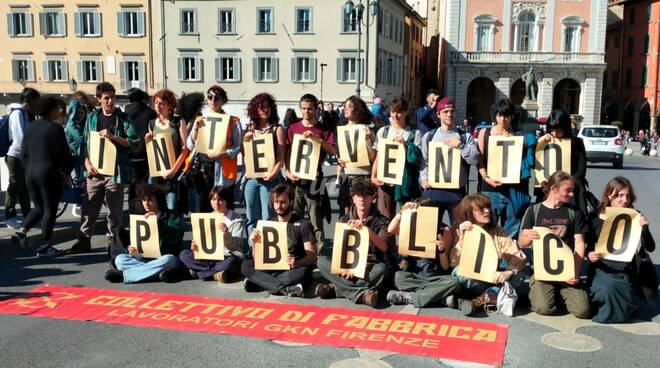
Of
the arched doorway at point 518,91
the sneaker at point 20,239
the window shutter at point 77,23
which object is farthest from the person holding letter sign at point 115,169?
the arched doorway at point 518,91

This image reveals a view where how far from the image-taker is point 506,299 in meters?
5.64

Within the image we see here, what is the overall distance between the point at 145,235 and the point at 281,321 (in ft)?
7.01

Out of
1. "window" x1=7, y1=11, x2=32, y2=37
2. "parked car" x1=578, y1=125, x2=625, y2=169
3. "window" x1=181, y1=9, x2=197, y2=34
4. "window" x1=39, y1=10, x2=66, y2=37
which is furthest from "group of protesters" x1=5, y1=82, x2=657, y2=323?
"window" x1=7, y1=11, x2=32, y2=37

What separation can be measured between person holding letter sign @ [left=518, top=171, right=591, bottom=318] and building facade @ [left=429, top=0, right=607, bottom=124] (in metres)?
48.1

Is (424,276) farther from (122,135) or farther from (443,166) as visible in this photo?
(122,135)

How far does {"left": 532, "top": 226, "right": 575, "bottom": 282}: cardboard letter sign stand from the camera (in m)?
→ 5.59

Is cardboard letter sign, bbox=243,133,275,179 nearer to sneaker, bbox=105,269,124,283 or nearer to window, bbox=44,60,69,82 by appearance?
sneaker, bbox=105,269,124,283

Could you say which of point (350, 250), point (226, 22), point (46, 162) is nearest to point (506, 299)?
point (350, 250)

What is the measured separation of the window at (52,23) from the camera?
1807 inches

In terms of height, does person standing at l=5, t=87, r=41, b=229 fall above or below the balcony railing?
below

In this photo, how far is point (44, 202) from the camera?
24.5 feet

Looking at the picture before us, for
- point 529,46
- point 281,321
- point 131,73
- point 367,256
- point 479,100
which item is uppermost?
point 529,46

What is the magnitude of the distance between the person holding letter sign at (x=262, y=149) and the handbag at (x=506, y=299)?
262 cm

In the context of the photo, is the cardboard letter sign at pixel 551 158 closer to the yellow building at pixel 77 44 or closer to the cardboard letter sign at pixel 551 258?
the cardboard letter sign at pixel 551 258
